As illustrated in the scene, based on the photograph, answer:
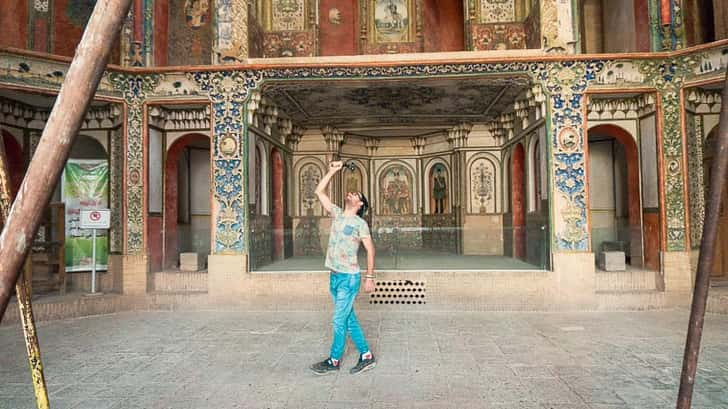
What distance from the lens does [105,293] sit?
9203 millimetres

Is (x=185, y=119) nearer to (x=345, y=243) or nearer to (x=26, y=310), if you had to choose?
(x=345, y=243)

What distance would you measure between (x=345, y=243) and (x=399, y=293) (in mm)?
4306

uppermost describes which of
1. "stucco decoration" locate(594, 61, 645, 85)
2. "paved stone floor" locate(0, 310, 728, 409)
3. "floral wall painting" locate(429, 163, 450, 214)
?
"stucco decoration" locate(594, 61, 645, 85)

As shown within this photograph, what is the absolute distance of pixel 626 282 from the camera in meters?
9.08

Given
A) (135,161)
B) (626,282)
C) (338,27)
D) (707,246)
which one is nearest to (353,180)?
(338,27)

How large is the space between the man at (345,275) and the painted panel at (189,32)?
289 inches

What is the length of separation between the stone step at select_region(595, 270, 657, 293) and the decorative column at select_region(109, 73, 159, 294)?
859 centimetres

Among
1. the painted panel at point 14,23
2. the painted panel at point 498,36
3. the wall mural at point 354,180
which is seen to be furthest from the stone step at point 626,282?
the painted panel at point 14,23

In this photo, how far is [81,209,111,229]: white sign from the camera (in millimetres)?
8812

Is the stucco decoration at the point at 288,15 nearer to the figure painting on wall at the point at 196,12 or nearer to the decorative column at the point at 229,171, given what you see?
the figure painting on wall at the point at 196,12

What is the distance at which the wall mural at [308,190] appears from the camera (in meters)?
13.8

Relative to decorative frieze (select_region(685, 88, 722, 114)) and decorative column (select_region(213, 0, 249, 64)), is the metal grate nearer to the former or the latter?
decorative column (select_region(213, 0, 249, 64))

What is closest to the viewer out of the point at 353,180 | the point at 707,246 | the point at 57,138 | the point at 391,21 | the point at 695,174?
the point at 57,138

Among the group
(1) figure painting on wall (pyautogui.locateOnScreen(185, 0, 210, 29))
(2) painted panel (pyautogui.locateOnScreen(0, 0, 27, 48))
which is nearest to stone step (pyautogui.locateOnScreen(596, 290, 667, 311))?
(1) figure painting on wall (pyautogui.locateOnScreen(185, 0, 210, 29))
